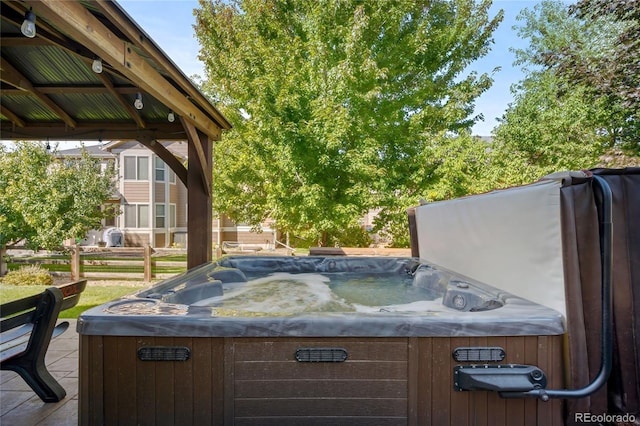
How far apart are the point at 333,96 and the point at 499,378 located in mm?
5059

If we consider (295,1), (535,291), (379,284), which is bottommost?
(379,284)

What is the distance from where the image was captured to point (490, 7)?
265 inches

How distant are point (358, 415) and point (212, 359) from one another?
0.68 meters

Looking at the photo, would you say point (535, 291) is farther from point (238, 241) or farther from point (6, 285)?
point (238, 241)

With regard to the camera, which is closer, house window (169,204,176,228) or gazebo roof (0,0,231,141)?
gazebo roof (0,0,231,141)

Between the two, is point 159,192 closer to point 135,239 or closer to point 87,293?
point 135,239

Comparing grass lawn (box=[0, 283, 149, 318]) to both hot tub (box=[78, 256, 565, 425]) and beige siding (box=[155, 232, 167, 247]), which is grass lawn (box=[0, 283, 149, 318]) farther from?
beige siding (box=[155, 232, 167, 247])

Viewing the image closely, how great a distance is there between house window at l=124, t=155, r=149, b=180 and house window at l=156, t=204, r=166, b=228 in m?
1.14

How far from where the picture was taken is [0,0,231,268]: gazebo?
170 centimetres

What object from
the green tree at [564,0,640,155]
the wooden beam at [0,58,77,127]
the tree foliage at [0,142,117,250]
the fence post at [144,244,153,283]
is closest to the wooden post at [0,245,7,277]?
the tree foliage at [0,142,117,250]

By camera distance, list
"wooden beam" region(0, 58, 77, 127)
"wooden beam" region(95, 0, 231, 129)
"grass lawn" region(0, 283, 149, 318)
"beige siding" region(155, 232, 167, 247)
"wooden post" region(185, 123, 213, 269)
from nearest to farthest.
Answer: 1. "wooden beam" region(95, 0, 231, 129)
2. "wooden beam" region(0, 58, 77, 127)
3. "wooden post" region(185, 123, 213, 269)
4. "grass lawn" region(0, 283, 149, 318)
5. "beige siding" region(155, 232, 167, 247)

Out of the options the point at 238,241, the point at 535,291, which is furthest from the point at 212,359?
the point at 238,241

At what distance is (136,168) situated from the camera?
39.9ft

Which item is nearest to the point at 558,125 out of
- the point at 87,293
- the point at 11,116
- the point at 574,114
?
the point at 574,114
